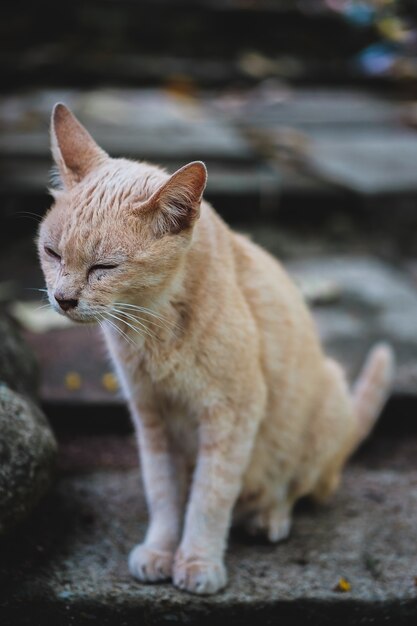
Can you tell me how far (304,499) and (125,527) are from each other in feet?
2.54

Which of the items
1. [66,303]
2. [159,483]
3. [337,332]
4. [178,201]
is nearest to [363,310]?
[337,332]

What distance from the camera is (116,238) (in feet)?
7.66

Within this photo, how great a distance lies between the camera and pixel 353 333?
416 cm

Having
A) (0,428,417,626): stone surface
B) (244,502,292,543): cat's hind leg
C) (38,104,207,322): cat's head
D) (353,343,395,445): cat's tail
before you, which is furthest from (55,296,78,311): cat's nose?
(353,343,395,445): cat's tail

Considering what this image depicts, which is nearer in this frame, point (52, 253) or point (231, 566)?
point (52, 253)

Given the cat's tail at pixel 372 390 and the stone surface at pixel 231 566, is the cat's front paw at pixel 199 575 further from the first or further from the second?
the cat's tail at pixel 372 390

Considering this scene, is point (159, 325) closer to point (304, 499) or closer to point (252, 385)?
point (252, 385)

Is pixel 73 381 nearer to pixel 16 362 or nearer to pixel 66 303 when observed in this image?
pixel 16 362

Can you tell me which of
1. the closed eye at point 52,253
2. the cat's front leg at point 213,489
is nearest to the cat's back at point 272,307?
the cat's front leg at point 213,489

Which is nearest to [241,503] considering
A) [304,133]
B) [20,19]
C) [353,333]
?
[353,333]

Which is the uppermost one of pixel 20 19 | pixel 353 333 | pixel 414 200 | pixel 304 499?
pixel 20 19

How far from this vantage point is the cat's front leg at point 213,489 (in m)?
2.66

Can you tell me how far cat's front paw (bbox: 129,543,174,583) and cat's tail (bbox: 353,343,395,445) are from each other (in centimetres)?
113

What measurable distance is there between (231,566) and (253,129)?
4.71 m
